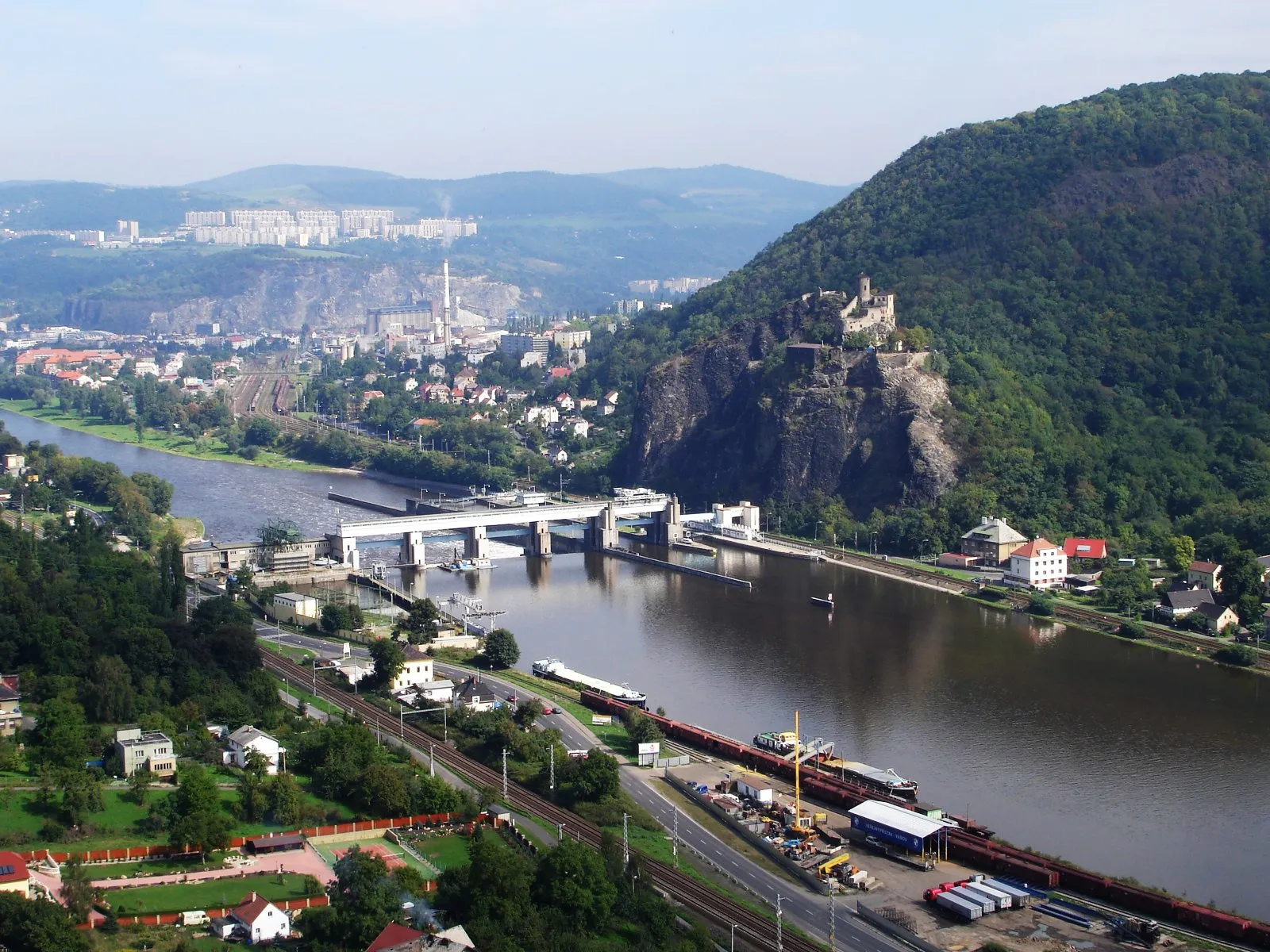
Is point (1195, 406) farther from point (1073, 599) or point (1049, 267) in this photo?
point (1073, 599)

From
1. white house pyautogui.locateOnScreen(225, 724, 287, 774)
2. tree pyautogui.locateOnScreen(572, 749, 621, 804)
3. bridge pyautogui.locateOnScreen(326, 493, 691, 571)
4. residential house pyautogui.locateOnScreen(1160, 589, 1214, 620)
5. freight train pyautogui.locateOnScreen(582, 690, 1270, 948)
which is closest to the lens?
freight train pyautogui.locateOnScreen(582, 690, 1270, 948)

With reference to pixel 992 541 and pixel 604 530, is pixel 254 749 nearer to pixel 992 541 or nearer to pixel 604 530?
pixel 992 541

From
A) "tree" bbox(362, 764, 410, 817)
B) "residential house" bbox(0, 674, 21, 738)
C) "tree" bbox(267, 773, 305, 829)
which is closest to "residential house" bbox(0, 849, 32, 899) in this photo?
"tree" bbox(267, 773, 305, 829)

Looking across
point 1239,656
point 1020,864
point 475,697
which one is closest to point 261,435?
point 475,697

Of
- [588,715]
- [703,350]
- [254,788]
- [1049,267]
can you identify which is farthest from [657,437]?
[254,788]

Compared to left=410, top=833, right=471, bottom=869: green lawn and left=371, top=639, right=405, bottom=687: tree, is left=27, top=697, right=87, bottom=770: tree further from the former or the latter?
left=371, top=639, right=405, bottom=687: tree

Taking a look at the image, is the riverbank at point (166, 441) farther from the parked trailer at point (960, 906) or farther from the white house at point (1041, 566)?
the parked trailer at point (960, 906)

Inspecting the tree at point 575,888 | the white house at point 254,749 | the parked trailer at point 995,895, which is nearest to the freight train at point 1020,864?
the parked trailer at point 995,895
